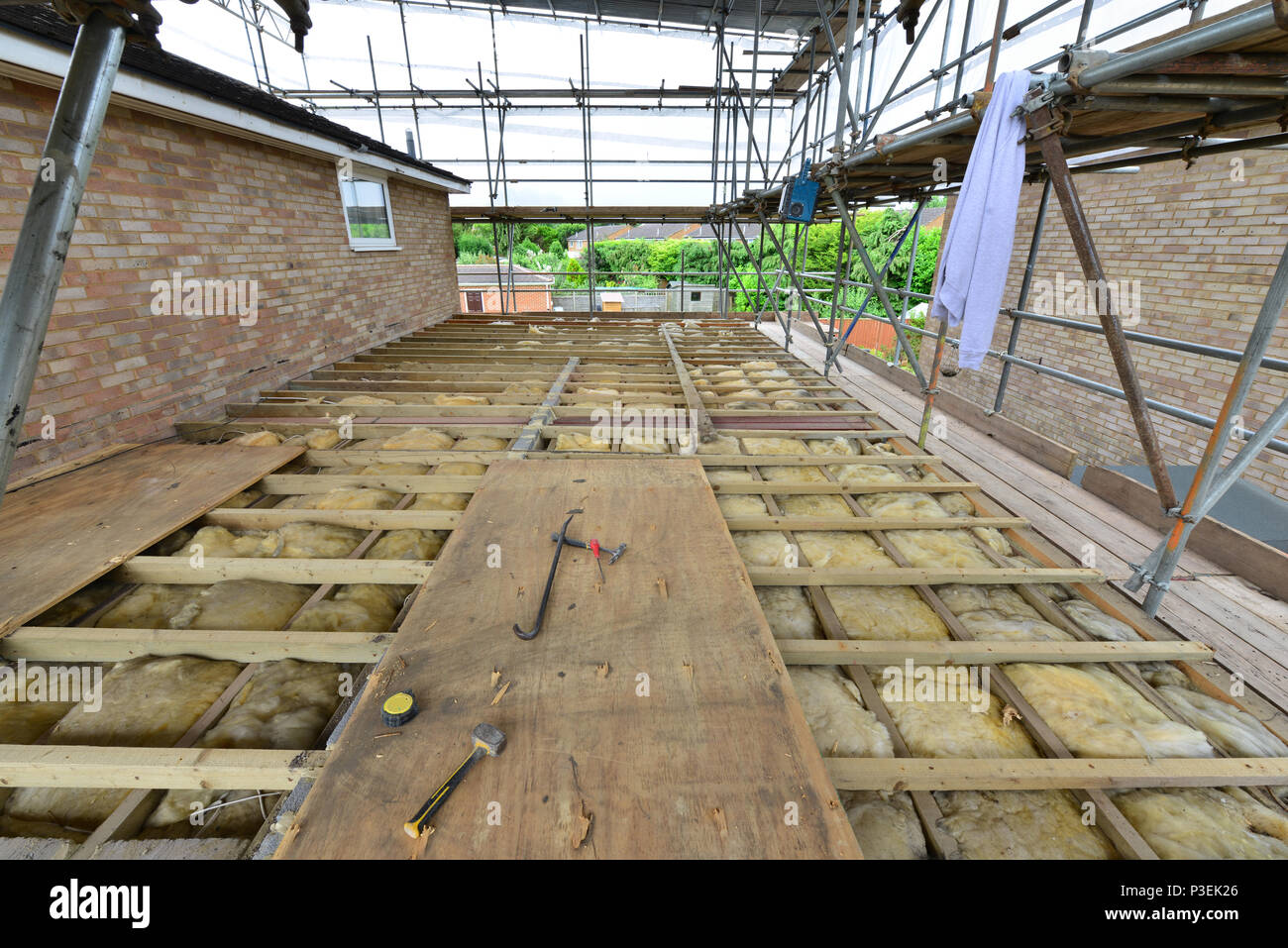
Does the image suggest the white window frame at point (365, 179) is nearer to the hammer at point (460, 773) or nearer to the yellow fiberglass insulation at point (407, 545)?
the yellow fiberglass insulation at point (407, 545)

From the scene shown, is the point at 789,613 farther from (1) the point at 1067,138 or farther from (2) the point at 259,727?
(1) the point at 1067,138

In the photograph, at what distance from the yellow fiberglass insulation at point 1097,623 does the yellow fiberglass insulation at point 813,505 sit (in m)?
1.17

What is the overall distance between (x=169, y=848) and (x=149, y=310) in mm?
4251

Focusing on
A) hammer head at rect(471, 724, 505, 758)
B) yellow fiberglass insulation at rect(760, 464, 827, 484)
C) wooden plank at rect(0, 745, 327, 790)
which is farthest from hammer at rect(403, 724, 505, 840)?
yellow fiberglass insulation at rect(760, 464, 827, 484)

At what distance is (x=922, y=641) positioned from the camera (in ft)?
7.07

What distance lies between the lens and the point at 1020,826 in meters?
1.64

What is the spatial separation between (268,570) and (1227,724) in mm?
4048

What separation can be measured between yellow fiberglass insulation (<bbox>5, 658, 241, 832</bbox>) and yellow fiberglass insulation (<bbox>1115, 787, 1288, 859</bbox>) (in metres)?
3.18

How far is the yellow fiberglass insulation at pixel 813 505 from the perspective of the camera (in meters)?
3.43

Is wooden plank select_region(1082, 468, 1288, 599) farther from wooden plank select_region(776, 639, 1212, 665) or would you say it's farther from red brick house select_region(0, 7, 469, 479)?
red brick house select_region(0, 7, 469, 479)

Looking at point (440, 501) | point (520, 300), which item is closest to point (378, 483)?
point (440, 501)

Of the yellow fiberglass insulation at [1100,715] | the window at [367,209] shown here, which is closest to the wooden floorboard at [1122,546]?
the yellow fiberglass insulation at [1100,715]

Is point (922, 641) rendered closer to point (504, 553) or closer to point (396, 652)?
point (504, 553)

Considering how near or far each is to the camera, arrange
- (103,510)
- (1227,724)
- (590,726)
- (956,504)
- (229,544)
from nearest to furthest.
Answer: (590,726), (1227,724), (229,544), (103,510), (956,504)
